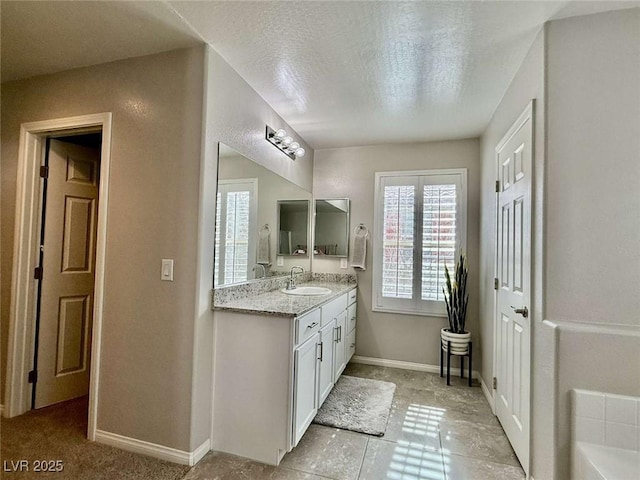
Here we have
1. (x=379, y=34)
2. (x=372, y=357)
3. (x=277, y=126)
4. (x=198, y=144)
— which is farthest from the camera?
(x=372, y=357)

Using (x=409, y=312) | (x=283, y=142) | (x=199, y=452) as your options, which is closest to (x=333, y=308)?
(x=409, y=312)

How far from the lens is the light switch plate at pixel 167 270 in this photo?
179 centimetres

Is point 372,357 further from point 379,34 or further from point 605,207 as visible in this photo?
point 379,34

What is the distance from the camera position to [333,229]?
3506 mm

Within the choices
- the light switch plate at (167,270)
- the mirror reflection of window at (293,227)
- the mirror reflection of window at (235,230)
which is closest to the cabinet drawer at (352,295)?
the mirror reflection of window at (293,227)

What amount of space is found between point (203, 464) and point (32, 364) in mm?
1551

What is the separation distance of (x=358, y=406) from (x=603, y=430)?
1.51 metres

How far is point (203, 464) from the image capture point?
173 cm

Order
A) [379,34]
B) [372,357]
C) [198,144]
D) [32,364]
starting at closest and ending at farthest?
[379,34] < [198,144] < [32,364] < [372,357]

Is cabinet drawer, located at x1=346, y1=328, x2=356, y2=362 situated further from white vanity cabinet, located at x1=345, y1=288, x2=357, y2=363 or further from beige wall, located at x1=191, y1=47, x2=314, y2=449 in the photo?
beige wall, located at x1=191, y1=47, x2=314, y2=449

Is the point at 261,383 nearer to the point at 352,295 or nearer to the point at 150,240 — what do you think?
the point at 150,240

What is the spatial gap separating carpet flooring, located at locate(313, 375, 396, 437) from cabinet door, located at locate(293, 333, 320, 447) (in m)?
0.26

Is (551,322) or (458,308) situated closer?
(551,322)

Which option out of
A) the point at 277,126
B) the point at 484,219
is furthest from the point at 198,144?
the point at 484,219
